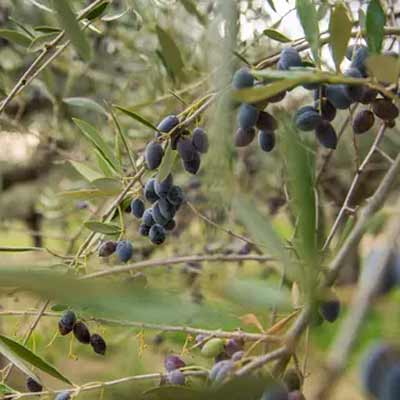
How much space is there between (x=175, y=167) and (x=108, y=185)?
208mm

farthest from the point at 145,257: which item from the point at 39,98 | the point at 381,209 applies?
the point at 381,209

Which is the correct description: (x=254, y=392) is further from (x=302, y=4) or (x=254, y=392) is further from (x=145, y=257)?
(x=145, y=257)

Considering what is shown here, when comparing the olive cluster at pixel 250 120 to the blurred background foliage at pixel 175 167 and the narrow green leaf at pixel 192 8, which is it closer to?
the blurred background foliage at pixel 175 167

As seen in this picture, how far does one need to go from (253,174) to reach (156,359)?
0.83 meters

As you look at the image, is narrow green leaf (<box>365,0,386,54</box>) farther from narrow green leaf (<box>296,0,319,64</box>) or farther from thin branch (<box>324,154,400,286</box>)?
thin branch (<box>324,154,400,286</box>)

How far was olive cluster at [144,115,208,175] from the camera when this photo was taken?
2.22 feet

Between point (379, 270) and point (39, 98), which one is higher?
point (379, 270)

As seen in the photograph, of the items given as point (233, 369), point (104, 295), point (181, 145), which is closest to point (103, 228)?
point (181, 145)

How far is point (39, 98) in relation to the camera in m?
2.60

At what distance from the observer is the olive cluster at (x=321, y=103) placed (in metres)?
0.59

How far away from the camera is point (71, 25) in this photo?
71 centimetres

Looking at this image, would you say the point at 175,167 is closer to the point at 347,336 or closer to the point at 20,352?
Result: the point at 20,352

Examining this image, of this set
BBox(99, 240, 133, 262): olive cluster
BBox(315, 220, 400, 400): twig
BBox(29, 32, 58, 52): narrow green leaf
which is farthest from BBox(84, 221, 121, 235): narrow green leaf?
BBox(315, 220, 400, 400): twig

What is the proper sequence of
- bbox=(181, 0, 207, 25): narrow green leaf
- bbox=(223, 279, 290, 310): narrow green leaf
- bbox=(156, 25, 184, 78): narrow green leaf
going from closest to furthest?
1. bbox=(223, 279, 290, 310): narrow green leaf
2. bbox=(156, 25, 184, 78): narrow green leaf
3. bbox=(181, 0, 207, 25): narrow green leaf
